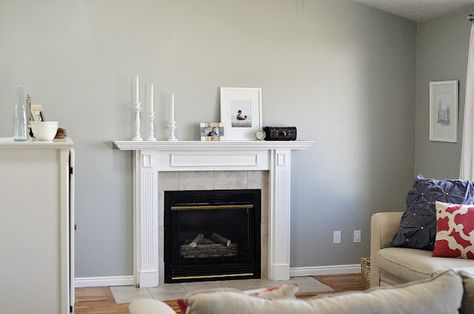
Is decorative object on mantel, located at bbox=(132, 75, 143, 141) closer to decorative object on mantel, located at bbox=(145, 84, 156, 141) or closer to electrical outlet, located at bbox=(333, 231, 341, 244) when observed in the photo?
decorative object on mantel, located at bbox=(145, 84, 156, 141)

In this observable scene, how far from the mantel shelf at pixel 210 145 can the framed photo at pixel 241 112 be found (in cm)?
14

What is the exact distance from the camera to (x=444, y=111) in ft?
20.9

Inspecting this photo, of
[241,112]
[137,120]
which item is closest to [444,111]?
[241,112]

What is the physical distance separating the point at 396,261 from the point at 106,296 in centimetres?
228

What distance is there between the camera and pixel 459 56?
20.1ft

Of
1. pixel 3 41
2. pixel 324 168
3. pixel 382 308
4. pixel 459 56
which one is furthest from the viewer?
pixel 324 168

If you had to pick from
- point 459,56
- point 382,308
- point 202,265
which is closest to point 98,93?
point 202,265

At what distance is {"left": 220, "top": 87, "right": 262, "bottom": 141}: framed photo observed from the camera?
6.25 m

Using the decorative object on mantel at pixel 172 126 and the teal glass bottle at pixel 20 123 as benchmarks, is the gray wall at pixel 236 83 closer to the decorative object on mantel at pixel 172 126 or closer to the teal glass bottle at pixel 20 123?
the decorative object on mantel at pixel 172 126

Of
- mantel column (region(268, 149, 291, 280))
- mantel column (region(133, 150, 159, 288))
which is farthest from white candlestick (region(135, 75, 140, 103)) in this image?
mantel column (region(268, 149, 291, 280))

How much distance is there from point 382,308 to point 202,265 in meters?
4.25

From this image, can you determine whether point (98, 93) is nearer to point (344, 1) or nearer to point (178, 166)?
point (178, 166)

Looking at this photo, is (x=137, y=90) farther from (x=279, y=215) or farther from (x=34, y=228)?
(x=34, y=228)

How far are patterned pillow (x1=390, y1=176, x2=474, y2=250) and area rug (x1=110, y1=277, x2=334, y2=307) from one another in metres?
1.12
